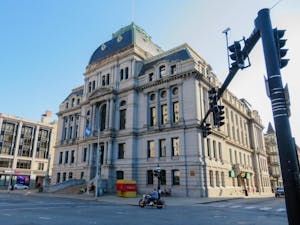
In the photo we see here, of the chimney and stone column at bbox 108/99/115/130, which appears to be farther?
the chimney

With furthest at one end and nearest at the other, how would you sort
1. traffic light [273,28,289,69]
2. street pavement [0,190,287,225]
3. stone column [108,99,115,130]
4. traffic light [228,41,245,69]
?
stone column [108,99,115,130] < street pavement [0,190,287,225] < traffic light [228,41,245,69] < traffic light [273,28,289,69]

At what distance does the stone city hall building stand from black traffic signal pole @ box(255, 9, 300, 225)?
27.8 metres

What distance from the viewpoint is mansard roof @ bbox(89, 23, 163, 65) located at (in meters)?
47.5

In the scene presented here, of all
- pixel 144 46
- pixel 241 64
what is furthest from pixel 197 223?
pixel 144 46

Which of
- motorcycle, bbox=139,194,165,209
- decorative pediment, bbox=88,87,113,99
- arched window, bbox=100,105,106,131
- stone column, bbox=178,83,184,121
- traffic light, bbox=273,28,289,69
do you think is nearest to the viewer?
traffic light, bbox=273,28,289,69

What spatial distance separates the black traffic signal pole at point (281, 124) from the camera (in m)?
5.33

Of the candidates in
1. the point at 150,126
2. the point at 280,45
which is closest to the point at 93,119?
the point at 150,126

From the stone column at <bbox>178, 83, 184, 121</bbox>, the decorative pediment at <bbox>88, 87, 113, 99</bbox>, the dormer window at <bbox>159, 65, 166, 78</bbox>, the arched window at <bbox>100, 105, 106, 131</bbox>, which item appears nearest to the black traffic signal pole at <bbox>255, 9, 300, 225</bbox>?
the stone column at <bbox>178, 83, 184, 121</bbox>

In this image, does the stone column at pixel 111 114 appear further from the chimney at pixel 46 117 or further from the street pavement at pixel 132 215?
the chimney at pixel 46 117

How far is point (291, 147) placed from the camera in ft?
18.3

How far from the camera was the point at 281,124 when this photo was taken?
582cm

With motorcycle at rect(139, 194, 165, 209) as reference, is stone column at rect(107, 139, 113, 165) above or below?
above

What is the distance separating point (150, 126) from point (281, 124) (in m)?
34.5

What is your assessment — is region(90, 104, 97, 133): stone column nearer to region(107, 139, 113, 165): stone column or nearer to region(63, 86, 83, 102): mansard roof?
region(107, 139, 113, 165): stone column
